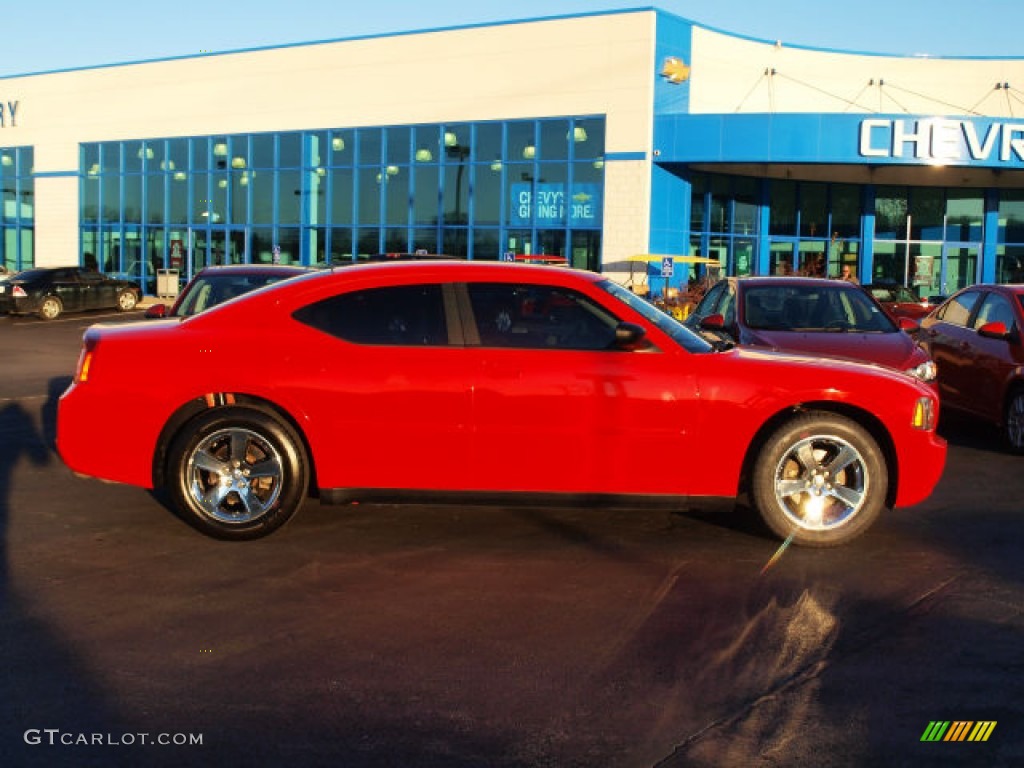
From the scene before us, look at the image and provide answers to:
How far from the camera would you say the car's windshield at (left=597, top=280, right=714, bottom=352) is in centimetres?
636

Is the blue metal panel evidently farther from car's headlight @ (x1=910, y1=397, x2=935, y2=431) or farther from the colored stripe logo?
the colored stripe logo

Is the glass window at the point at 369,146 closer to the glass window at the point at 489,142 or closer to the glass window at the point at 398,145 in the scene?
the glass window at the point at 398,145

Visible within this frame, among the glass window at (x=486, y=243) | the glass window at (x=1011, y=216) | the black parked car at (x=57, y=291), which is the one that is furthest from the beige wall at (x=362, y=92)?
the glass window at (x=1011, y=216)

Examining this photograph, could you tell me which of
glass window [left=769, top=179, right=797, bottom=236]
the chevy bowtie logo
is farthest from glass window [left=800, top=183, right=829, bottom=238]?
the chevy bowtie logo

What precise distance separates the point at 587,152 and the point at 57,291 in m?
15.7

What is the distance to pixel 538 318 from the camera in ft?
20.7

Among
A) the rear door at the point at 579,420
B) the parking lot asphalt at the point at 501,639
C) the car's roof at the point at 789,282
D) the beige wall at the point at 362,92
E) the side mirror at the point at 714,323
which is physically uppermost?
the beige wall at the point at 362,92

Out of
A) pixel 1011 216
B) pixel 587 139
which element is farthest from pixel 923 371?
pixel 1011 216

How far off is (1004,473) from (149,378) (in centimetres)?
668

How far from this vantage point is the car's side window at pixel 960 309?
11.4m

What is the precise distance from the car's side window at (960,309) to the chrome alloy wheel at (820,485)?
585 cm

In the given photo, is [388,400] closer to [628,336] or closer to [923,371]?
[628,336]

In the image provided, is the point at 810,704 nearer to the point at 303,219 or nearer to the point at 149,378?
the point at 149,378

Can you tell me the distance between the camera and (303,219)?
3838 centimetres
